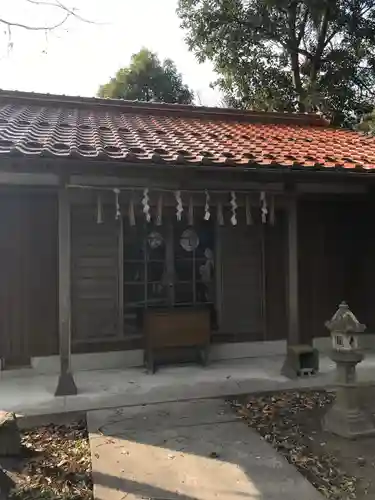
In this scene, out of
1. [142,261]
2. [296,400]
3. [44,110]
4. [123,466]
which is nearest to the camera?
[123,466]

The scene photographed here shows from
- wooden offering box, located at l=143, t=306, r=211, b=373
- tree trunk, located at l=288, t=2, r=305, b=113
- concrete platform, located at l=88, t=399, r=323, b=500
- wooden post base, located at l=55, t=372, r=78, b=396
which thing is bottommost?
concrete platform, located at l=88, t=399, r=323, b=500

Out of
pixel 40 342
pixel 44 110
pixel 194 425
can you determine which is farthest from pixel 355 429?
pixel 44 110

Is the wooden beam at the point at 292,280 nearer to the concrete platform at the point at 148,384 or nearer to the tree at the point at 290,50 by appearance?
the concrete platform at the point at 148,384

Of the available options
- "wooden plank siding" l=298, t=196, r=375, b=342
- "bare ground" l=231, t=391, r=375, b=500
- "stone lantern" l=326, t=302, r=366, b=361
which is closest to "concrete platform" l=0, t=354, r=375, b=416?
"bare ground" l=231, t=391, r=375, b=500

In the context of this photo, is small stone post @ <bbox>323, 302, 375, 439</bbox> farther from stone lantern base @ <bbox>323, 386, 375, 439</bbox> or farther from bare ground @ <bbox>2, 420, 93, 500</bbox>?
bare ground @ <bbox>2, 420, 93, 500</bbox>

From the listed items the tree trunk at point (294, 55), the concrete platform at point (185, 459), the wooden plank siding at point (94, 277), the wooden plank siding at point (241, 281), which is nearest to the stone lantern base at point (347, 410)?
the concrete platform at point (185, 459)

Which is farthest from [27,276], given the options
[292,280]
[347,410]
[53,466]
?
[347,410]

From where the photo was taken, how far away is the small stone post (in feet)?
13.4

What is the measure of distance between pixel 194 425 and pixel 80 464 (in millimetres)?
1140

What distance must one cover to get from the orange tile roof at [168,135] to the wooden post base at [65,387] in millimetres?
2319

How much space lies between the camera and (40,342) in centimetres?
609

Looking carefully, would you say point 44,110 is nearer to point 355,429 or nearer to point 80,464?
point 80,464

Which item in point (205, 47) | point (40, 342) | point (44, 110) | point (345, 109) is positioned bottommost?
point (40, 342)

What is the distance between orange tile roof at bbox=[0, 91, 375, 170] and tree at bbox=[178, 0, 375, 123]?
277 inches
